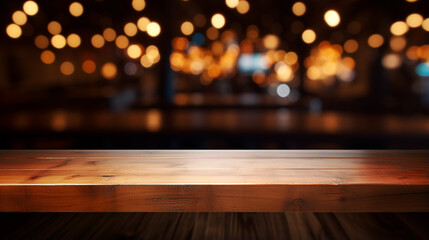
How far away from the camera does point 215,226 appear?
2469mm

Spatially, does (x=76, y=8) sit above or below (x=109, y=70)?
above

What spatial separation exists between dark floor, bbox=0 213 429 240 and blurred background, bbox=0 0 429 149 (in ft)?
3.27

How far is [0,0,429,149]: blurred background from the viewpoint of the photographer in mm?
3609

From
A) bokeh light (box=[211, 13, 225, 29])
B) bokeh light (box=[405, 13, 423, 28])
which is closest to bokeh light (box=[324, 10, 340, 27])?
bokeh light (box=[211, 13, 225, 29])

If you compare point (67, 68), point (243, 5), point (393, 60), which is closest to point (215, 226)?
point (243, 5)

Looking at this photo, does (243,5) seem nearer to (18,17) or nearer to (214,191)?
(18,17)

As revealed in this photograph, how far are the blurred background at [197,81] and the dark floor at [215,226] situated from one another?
100cm

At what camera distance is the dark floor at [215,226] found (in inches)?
92.7

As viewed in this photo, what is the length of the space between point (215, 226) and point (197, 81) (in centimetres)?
1786

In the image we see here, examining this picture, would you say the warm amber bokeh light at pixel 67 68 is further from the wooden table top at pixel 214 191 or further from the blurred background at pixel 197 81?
the wooden table top at pixel 214 191

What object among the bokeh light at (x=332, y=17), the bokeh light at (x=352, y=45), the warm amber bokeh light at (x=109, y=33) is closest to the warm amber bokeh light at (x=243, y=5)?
the bokeh light at (x=332, y=17)

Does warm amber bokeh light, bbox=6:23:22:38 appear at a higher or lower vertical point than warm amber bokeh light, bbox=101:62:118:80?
higher

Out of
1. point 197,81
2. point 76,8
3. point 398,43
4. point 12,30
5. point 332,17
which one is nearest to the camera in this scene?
point 332,17

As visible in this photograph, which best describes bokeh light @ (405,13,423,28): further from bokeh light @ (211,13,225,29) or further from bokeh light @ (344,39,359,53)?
bokeh light @ (344,39,359,53)
